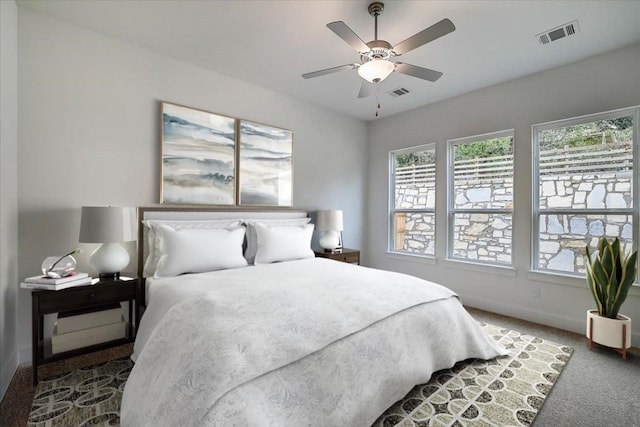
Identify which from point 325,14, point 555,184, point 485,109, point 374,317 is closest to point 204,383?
point 374,317

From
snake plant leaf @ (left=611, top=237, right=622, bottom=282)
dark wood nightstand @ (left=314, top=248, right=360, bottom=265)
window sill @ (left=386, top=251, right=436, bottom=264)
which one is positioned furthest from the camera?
window sill @ (left=386, top=251, right=436, bottom=264)

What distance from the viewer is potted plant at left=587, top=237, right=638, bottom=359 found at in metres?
2.47

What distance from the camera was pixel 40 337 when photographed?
7.25 feet

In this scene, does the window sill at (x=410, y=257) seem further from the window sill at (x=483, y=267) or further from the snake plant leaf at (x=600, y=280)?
the snake plant leaf at (x=600, y=280)

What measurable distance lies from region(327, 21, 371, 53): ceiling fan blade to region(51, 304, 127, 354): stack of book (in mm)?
2739

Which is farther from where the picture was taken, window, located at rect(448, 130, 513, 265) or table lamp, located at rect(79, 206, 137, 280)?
window, located at rect(448, 130, 513, 265)

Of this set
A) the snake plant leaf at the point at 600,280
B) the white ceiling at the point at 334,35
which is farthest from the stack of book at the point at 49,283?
the snake plant leaf at the point at 600,280

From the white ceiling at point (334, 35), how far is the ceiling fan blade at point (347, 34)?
1.26 ft

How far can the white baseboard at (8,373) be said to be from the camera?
192cm

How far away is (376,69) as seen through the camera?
213 centimetres

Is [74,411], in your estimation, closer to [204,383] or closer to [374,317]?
[204,383]

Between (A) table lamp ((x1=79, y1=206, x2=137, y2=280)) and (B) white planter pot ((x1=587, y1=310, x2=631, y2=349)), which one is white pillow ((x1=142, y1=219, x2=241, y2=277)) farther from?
(B) white planter pot ((x1=587, y1=310, x2=631, y2=349))

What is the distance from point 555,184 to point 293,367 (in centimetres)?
351

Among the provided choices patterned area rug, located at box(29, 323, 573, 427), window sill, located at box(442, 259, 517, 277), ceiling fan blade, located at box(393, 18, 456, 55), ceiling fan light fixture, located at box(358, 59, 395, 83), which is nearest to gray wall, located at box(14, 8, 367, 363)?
patterned area rug, located at box(29, 323, 573, 427)
